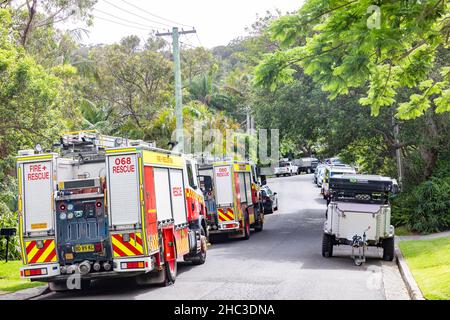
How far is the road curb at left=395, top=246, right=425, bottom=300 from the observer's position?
1201cm

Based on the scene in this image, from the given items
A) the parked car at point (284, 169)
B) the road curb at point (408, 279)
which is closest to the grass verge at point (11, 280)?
the road curb at point (408, 279)

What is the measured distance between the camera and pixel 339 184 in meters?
18.3

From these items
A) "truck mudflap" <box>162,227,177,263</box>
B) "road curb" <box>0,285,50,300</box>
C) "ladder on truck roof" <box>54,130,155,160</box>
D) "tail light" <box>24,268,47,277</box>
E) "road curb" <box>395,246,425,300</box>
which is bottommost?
"road curb" <box>395,246,425,300</box>

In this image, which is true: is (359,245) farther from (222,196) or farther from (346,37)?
(346,37)

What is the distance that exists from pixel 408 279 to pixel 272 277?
294cm

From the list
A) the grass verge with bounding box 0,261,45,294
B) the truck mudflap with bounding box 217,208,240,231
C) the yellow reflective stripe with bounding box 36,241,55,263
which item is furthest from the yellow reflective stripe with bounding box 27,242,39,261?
the truck mudflap with bounding box 217,208,240,231

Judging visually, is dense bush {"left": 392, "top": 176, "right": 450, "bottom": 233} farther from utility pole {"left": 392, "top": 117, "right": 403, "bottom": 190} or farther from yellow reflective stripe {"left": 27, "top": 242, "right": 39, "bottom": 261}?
yellow reflective stripe {"left": 27, "top": 242, "right": 39, "bottom": 261}

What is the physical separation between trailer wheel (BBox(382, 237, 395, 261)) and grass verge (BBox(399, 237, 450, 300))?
43 cm

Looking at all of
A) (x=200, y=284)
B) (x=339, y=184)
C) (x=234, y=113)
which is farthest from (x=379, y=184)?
(x=234, y=113)

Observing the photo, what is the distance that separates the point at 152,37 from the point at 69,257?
110 feet

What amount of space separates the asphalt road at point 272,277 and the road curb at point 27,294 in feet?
1.16

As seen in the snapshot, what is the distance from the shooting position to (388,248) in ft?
59.7

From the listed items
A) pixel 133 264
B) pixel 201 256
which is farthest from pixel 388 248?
pixel 133 264

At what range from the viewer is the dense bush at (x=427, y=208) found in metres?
24.6
